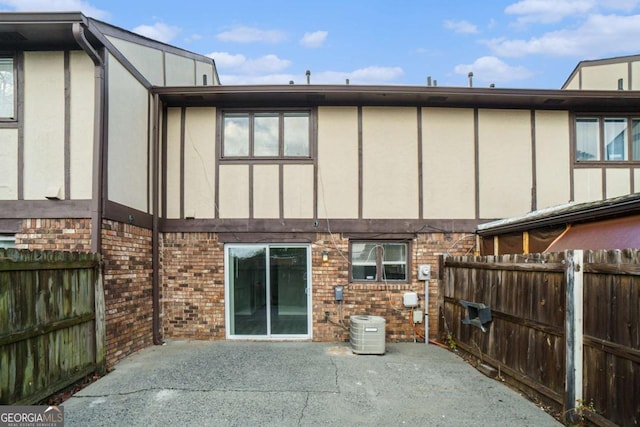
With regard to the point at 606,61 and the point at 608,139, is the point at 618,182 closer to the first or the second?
the point at 608,139

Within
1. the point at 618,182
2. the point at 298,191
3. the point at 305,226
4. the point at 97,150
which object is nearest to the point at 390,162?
the point at 298,191

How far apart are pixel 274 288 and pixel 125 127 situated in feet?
13.4

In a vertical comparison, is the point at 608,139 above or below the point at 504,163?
above

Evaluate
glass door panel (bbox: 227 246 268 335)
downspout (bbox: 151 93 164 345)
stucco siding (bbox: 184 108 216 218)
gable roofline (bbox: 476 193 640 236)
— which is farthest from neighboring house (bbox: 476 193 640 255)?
downspout (bbox: 151 93 164 345)

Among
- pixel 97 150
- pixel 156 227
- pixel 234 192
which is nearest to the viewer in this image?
pixel 97 150

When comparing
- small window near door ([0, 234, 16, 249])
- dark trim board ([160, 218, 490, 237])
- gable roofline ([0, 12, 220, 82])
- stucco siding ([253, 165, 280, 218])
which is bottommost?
small window near door ([0, 234, 16, 249])

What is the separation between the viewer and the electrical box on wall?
7504mm

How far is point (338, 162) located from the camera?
304 inches

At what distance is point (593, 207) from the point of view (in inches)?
195

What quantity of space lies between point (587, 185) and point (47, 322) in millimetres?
9801

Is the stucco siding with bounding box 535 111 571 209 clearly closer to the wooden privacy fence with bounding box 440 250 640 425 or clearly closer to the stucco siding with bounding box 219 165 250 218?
the wooden privacy fence with bounding box 440 250 640 425

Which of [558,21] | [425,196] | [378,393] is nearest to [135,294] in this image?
[378,393]

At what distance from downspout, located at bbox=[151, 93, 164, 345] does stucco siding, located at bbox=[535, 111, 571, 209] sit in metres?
7.91

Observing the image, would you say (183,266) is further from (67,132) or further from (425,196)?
(425,196)
